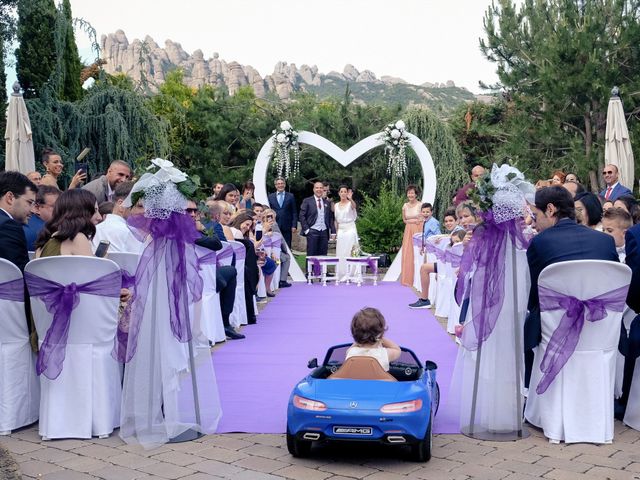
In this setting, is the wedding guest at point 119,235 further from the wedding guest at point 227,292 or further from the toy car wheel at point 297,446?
the wedding guest at point 227,292

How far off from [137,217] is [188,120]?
22.3m

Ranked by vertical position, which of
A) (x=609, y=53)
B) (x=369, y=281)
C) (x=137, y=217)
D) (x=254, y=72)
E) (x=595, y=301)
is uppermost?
(x=254, y=72)

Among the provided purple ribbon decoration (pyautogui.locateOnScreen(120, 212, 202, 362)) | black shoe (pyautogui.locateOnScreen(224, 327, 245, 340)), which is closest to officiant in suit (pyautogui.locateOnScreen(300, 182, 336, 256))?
black shoe (pyautogui.locateOnScreen(224, 327, 245, 340))

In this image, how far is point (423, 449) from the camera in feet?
14.7

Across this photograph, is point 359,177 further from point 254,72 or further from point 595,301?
point 254,72

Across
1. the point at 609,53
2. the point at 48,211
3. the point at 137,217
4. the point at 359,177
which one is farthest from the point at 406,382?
the point at 359,177

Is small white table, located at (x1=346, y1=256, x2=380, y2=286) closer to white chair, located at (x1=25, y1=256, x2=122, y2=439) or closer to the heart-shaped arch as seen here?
the heart-shaped arch

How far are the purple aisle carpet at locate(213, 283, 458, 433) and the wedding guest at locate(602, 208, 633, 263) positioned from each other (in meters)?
1.85

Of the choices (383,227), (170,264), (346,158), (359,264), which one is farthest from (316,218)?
(170,264)

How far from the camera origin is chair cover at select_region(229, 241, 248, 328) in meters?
9.51

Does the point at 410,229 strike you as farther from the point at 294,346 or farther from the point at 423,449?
the point at 423,449

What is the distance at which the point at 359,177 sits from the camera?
24.4 meters

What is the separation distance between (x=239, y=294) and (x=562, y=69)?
12.1 m

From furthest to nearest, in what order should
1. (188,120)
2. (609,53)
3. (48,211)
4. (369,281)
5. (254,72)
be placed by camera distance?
(254,72) → (188,120) → (609,53) → (369,281) → (48,211)
